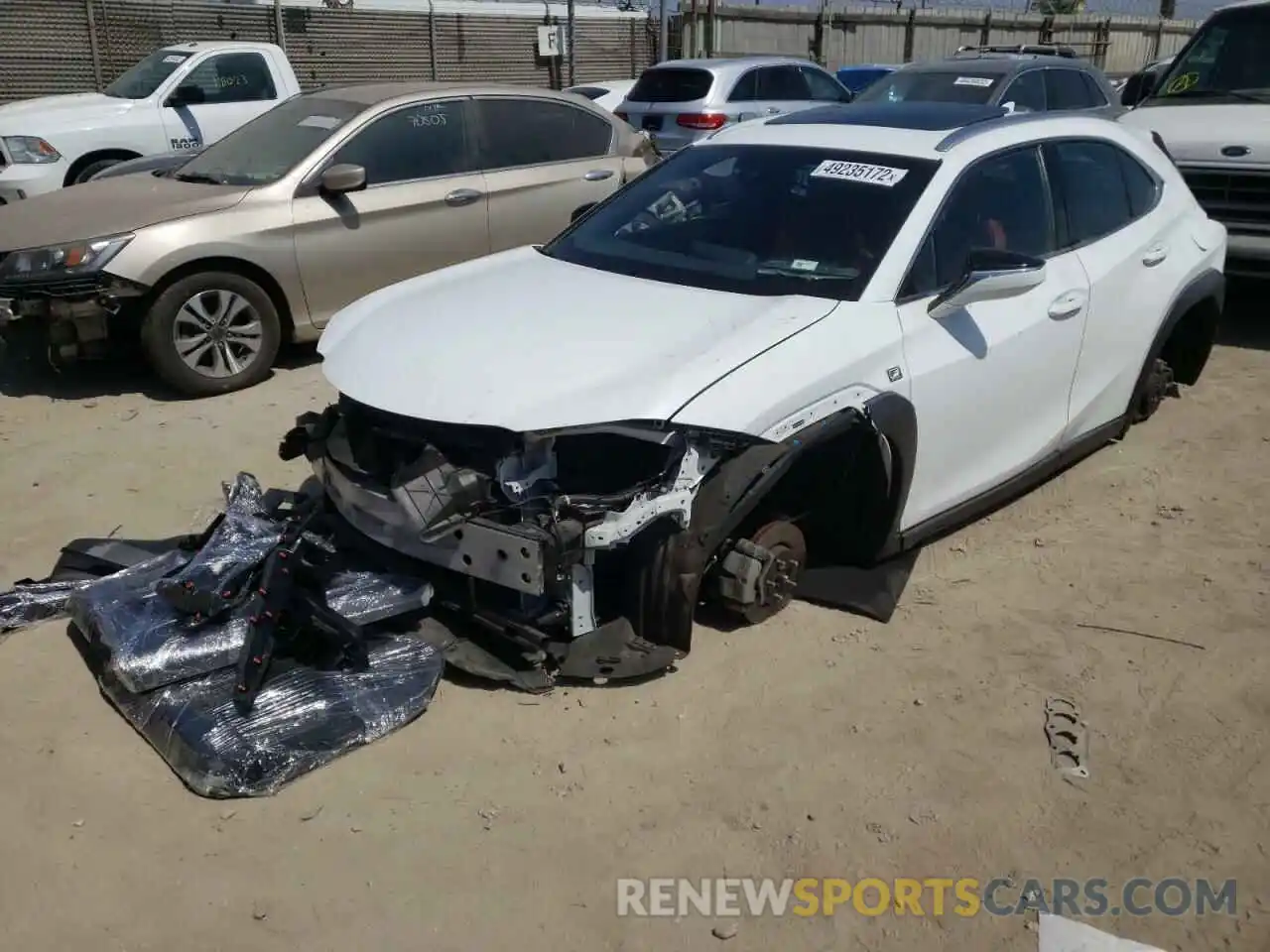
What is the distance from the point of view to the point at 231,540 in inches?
162

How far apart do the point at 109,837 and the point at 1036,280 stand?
3.46m

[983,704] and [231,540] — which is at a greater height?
[231,540]

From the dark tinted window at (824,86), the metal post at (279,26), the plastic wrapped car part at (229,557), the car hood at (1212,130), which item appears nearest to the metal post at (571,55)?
the metal post at (279,26)

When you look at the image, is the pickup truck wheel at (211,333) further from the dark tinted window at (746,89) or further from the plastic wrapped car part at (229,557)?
the dark tinted window at (746,89)

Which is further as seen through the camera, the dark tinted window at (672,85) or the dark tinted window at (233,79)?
the dark tinted window at (672,85)

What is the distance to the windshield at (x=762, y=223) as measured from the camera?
165 inches

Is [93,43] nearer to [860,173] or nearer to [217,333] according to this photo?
[217,333]

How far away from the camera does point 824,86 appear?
14859 millimetres

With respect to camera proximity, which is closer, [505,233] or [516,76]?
[505,233]

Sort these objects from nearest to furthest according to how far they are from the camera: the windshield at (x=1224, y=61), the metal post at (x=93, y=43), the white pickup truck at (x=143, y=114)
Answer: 1. the windshield at (x=1224, y=61)
2. the white pickup truck at (x=143, y=114)
3. the metal post at (x=93, y=43)

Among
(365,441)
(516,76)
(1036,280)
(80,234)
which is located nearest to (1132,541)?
(1036,280)

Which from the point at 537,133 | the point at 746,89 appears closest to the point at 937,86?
the point at 746,89

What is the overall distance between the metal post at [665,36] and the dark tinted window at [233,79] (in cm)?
1148

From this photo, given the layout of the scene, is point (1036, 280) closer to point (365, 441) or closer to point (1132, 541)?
point (1132, 541)
